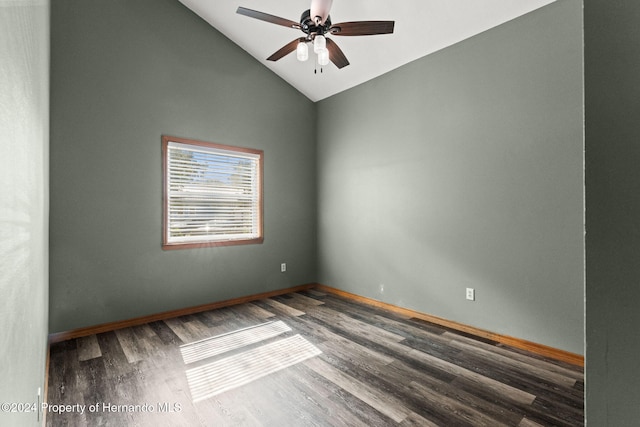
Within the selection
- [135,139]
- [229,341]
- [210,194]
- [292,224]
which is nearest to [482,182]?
[292,224]

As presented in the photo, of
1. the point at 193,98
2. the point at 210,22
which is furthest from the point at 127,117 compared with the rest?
the point at 210,22

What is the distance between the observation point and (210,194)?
384cm

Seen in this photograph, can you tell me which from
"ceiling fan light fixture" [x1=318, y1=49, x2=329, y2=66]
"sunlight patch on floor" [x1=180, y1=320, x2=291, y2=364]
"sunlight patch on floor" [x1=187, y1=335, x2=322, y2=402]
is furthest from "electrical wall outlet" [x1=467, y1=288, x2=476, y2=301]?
"ceiling fan light fixture" [x1=318, y1=49, x2=329, y2=66]

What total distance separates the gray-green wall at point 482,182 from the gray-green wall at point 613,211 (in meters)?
2.45

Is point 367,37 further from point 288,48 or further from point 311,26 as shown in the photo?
point 311,26

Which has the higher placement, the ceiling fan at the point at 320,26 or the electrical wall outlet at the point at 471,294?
the ceiling fan at the point at 320,26

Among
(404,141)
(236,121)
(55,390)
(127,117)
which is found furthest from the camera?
(236,121)

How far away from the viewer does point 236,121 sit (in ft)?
13.2

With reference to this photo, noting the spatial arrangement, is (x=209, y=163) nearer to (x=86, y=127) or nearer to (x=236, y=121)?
(x=236, y=121)

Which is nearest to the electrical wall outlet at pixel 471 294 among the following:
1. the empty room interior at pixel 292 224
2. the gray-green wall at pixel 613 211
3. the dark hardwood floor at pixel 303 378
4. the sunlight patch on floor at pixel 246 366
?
the empty room interior at pixel 292 224

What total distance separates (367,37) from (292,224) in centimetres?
267

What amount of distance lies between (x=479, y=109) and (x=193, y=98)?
323 centimetres

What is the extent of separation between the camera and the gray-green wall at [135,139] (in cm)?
288

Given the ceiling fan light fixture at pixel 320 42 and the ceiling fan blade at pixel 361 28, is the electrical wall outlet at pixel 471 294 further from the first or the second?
the ceiling fan light fixture at pixel 320 42
